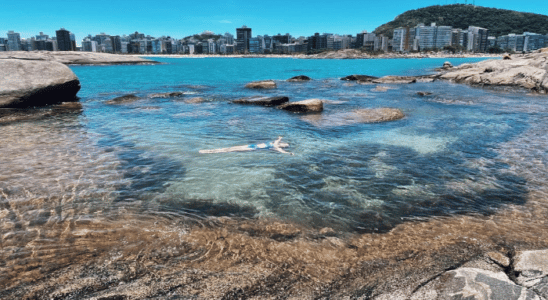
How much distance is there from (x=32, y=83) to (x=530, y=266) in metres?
23.5

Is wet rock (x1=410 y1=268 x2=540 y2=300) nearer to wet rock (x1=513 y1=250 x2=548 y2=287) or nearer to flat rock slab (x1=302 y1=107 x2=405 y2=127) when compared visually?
wet rock (x1=513 y1=250 x2=548 y2=287)

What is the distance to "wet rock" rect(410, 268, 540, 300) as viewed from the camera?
3.58m

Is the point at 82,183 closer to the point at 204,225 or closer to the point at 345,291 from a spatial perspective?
the point at 204,225

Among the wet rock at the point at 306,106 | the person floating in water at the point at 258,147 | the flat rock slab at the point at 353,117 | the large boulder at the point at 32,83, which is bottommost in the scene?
the person floating in water at the point at 258,147

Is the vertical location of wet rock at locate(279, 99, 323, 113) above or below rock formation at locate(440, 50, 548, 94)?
below

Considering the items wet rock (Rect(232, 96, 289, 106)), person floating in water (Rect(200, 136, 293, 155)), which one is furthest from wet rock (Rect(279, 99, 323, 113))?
person floating in water (Rect(200, 136, 293, 155))

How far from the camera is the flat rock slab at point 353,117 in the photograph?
15.2 m

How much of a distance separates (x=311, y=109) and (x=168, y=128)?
827cm

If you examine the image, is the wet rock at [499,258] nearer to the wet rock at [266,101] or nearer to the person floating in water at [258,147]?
the person floating in water at [258,147]

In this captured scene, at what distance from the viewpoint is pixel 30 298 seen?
396 centimetres

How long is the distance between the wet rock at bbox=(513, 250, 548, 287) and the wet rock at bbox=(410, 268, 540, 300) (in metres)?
0.18

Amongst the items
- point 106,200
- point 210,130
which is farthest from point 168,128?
point 106,200

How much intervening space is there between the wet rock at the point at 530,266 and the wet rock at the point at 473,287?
182mm

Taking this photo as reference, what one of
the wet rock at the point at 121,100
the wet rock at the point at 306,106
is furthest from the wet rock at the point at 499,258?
the wet rock at the point at 121,100
